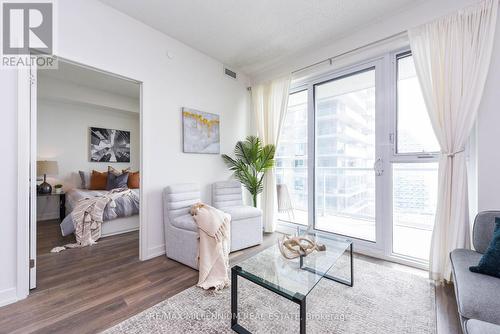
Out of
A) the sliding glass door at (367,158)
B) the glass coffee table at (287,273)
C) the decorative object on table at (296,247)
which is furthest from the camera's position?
the sliding glass door at (367,158)

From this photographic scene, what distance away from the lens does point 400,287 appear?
1949 millimetres

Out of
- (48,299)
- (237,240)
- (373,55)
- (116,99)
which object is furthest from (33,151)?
(373,55)

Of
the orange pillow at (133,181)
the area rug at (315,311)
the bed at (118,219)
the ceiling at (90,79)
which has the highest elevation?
the ceiling at (90,79)

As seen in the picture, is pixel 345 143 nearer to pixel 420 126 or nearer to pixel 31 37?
pixel 420 126

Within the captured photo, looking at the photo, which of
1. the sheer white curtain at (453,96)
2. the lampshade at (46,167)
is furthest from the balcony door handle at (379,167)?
the lampshade at (46,167)

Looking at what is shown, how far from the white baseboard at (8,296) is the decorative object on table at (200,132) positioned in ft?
6.77

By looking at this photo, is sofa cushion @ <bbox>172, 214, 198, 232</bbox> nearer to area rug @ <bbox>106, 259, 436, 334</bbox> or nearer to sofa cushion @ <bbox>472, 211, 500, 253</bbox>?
area rug @ <bbox>106, 259, 436, 334</bbox>

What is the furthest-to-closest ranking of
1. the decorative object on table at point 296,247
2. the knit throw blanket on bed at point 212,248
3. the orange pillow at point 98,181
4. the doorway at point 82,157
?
the orange pillow at point 98,181
the doorway at point 82,157
the knit throw blanket on bed at point 212,248
the decorative object on table at point 296,247

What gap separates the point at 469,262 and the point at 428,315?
49cm

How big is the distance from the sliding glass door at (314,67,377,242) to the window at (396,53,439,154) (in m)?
0.28

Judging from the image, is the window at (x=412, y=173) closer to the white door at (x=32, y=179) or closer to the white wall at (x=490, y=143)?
the white wall at (x=490, y=143)

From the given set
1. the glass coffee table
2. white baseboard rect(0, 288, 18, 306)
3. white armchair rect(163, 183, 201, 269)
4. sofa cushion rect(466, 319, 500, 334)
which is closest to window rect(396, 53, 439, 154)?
the glass coffee table

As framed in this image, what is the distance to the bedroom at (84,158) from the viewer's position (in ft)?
10.4

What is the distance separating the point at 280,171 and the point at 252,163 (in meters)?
0.57
